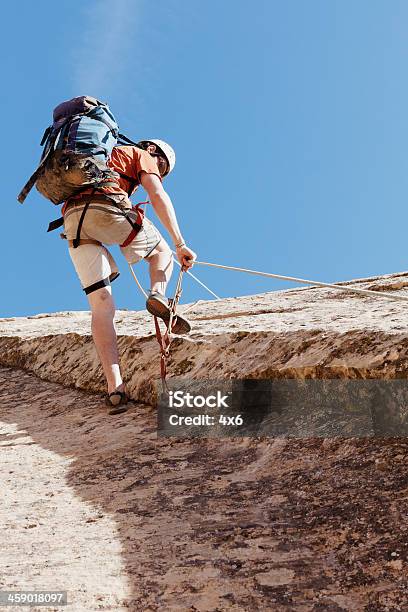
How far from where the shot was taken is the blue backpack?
191 inches

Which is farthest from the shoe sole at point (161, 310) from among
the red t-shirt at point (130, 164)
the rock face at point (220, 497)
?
the red t-shirt at point (130, 164)

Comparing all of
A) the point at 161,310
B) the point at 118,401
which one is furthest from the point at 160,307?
the point at 118,401

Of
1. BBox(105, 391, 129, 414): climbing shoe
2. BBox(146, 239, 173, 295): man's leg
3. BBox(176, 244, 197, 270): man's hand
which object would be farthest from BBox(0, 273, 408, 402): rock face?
BBox(176, 244, 197, 270): man's hand

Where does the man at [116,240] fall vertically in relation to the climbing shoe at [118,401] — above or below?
above

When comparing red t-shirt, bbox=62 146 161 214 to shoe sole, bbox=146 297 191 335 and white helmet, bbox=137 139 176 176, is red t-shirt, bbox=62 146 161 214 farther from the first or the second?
shoe sole, bbox=146 297 191 335

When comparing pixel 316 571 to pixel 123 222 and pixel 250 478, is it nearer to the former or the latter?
pixel 250 478

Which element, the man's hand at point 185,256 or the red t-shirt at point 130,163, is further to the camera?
the red t-shirt at point 130,163

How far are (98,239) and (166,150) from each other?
1.16 metres

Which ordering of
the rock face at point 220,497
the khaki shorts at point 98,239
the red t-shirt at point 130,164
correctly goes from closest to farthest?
the rock face at point 220,497 < the khaki shorts at point 98,239 < the red t-shirt at point 130,164

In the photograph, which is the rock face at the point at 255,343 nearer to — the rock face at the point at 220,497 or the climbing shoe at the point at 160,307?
the rock face at the point at 220,497

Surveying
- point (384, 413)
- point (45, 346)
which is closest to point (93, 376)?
point (45, 346)

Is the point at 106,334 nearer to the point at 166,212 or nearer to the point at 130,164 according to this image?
the point at 166,212

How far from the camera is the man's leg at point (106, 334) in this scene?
507 cm

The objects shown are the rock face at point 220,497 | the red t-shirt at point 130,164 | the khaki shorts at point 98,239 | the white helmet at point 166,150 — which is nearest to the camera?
the rock face at point 220,497
